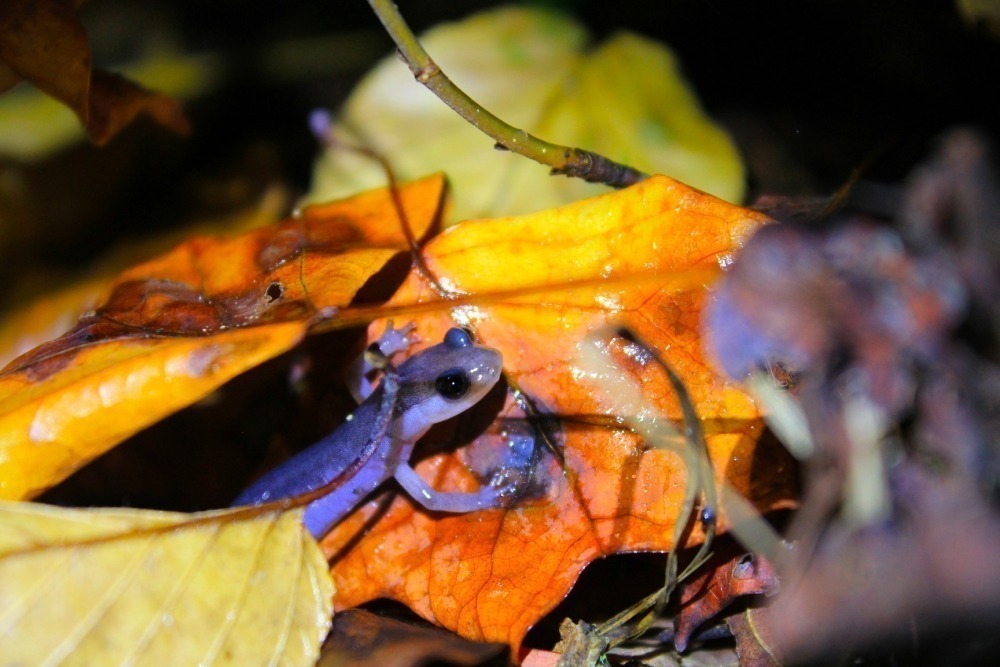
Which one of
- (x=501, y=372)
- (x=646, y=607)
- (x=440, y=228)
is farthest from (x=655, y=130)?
(x=646, y=607)

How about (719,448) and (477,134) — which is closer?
(719,448)

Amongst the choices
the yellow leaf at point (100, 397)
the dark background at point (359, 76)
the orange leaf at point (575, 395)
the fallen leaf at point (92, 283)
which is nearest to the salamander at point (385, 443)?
the orange leaf at point (575, 395)

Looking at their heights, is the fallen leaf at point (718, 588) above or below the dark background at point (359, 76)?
below

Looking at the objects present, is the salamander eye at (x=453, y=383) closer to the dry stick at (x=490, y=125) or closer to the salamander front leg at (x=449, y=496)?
the salamander front leg at (x=449, y=496)

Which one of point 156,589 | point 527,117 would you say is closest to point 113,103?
point 527,117

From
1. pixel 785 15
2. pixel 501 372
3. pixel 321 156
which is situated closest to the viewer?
pixel 501 372

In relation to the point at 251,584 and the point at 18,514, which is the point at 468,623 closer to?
the point at 251,584

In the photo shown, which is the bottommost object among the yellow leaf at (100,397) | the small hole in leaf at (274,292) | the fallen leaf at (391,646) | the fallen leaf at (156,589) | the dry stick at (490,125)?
the fallen leaf at (391,646)
